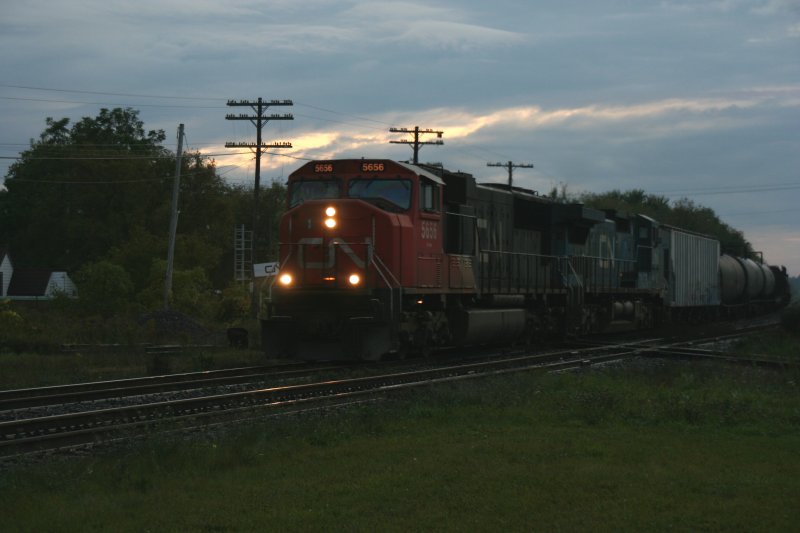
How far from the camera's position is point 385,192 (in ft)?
59.9

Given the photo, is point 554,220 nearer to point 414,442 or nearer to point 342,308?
point 342,308

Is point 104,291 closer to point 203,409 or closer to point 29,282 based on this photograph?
point 203,409

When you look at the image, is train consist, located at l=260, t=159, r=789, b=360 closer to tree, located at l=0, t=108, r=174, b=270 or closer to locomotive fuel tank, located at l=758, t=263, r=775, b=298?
locomotive fuel tank, located at l=758, t=263, r=775, b=298

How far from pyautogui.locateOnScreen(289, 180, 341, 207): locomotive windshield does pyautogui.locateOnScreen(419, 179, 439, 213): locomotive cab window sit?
1.62 m

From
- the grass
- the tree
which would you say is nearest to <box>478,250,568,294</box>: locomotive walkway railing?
the grass

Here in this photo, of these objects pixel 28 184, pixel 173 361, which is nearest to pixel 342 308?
pixel 173 361

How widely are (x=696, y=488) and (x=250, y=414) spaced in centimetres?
607

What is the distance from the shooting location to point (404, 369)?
18281 millimetres

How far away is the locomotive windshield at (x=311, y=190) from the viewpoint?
60.6 ft

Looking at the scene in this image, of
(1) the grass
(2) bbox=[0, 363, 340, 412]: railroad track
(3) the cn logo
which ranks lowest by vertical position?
(1) the grass

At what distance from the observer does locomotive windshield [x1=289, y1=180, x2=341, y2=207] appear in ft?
60.6

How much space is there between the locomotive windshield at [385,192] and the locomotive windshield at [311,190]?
0.35 meters

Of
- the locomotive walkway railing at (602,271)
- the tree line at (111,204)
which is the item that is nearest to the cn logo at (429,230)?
the locomotive walkway railing at (602,271)

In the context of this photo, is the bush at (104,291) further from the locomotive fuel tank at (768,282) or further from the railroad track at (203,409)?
the locomotive fuel tank at (768,282)
